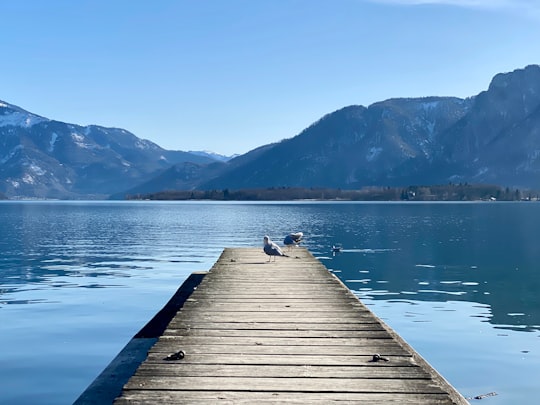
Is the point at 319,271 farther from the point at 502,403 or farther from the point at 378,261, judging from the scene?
the point at 378,261

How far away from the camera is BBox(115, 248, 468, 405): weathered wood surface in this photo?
8.65 m

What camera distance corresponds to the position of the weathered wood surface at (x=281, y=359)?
8648 millimetres

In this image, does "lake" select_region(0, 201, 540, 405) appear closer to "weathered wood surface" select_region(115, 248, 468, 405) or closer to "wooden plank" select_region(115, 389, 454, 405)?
"weathered wood surface" select_region(115, 248, 468, 405)

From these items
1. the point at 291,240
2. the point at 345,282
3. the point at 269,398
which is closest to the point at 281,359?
the point at 269,398

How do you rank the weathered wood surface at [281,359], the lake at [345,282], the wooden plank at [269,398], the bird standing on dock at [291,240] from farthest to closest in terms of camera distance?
the bird standing on dock at [291,240]
the lake at [345,282]
the weathered wood surface at [281,359]
the wooden plank at [269,398]

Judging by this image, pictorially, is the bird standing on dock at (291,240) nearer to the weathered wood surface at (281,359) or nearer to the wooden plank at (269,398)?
the weathered wood surface at (281,359)

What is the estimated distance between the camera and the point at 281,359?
34.5 feet

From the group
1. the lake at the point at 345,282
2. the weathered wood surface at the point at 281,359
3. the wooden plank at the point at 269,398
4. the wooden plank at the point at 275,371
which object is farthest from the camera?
the lake at the point at 345,282

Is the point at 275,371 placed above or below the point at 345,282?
above

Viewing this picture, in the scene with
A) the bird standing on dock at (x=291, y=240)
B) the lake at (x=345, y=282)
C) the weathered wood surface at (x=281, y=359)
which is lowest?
the lake at (x=345, y=282)

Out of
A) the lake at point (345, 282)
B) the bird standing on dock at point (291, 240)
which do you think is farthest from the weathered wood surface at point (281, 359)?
the bird standing on dock at point (291, 240)

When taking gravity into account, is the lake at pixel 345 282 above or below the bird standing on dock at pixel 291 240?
below

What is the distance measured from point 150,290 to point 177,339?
26567mm

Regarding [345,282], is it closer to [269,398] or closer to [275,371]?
[275,371]
